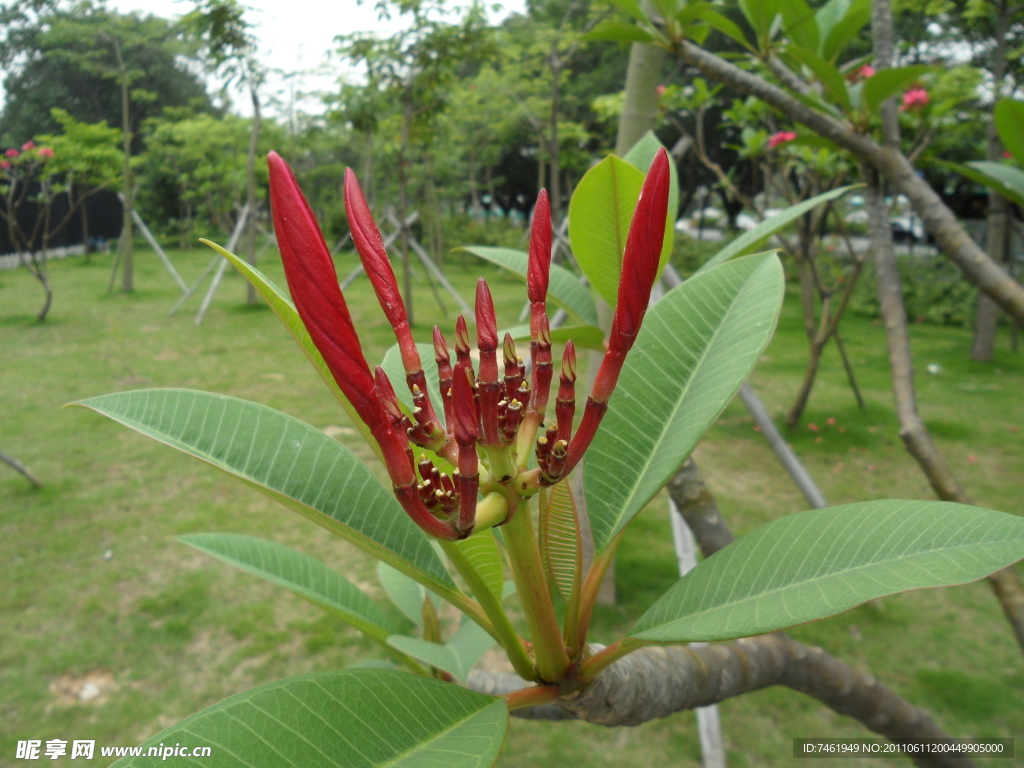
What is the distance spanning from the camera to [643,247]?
0.32m

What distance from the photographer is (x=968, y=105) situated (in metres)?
5.87

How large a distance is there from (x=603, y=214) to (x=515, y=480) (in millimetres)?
389

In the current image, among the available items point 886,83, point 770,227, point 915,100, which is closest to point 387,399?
point 770,227

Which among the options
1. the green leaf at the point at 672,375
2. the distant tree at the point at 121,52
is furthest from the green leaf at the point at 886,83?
the distant tree at the point at 121,52

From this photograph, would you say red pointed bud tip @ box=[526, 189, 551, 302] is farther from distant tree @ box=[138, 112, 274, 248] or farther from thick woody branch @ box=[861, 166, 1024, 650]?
distant tree @ box=[138, 112, 274, 248]

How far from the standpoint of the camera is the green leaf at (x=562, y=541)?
1.74 ft

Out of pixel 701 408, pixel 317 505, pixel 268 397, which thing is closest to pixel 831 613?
pixel 701 408

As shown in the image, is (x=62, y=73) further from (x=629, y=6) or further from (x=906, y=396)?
(x=906, y=396)

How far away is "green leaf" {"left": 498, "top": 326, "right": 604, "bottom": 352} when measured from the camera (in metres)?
0.74

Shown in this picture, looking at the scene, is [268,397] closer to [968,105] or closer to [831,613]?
[831,613]

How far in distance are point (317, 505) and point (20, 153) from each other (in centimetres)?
817

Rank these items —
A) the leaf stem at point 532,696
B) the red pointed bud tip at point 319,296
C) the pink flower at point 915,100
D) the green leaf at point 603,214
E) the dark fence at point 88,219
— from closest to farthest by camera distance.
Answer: the red pointed bud tip at point 319,296, the leaf stem at point 532,696, the green leaf at point 603,214, the pink flower at point 915,100, the dark fence at point 88,219

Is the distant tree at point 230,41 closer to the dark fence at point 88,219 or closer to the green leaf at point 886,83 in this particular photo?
the dark fence at point 88,219

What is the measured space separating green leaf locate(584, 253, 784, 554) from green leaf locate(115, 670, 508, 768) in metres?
0.18
